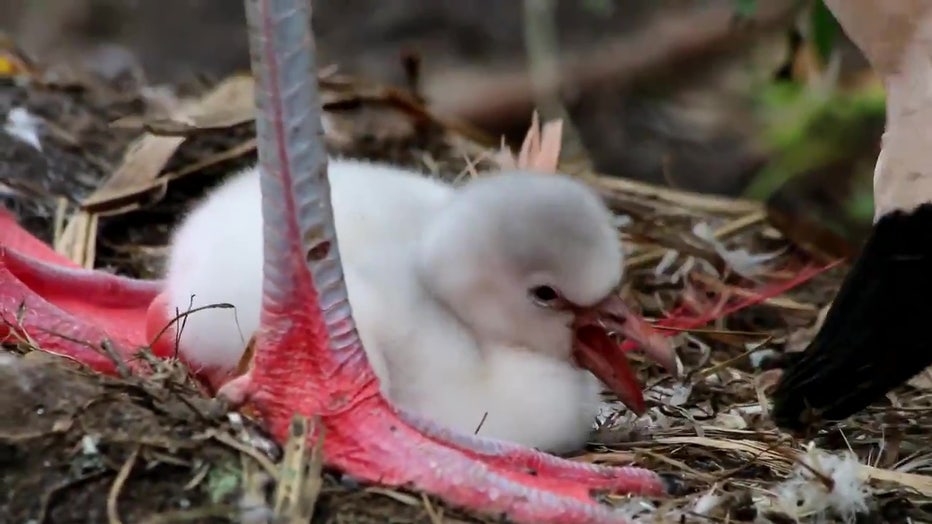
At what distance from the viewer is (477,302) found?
1.38 m

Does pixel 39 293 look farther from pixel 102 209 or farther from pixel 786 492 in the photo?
pixel 786 492

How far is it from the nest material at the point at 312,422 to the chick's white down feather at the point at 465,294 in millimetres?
95

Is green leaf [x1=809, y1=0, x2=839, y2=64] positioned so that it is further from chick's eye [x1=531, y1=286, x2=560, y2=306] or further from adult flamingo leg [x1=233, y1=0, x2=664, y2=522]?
adult flamingo leg [x1=233, y1=0, x2=664, y2=522]

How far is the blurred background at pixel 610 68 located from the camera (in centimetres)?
332

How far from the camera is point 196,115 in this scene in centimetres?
219

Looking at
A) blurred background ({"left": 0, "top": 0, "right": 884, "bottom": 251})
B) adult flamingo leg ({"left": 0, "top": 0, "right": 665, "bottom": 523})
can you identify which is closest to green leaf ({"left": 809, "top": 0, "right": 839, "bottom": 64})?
blurred background ({"left": 0, "top": 0, "right": 884, "bottom": 251})

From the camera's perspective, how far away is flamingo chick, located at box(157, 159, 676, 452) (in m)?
1.29

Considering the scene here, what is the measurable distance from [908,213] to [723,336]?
54 cm

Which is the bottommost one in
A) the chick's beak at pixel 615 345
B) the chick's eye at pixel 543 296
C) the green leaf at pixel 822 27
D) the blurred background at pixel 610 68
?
the blurred background at pixel 610 68

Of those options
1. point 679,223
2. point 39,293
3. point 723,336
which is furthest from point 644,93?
point 39,293

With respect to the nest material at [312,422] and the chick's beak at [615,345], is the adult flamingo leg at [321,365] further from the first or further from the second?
the chick's beak at [615,345]

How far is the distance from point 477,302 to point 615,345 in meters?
0.17

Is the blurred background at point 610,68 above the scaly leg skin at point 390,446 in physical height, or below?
below

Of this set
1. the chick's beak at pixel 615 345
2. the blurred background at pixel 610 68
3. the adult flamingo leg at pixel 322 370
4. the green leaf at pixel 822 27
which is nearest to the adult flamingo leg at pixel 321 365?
the adult flamingo leg at pixel 322 370
